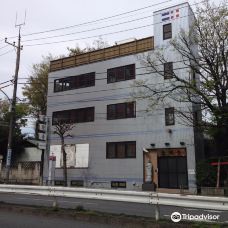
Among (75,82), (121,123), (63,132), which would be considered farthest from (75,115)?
(121,123)

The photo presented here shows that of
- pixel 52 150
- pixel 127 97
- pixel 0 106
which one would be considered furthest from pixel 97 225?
pixel 0 106

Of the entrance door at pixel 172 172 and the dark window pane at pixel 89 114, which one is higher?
the dark window pane at pixel 89 114

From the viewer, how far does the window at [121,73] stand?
32.9 m

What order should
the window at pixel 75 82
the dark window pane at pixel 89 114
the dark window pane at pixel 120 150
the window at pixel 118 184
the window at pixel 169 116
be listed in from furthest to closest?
the window at pixel 75 82
the dark window pane at pixel 89 114
the dark window pane at pixel 120 150
the window at pixel 118 184
the window at pixel 169 116

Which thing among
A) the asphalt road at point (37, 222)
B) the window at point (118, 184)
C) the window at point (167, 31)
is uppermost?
the window at point (167, 31)

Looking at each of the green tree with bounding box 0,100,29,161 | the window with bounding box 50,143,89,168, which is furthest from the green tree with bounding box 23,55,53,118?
the window with bounding box 50,143,89,168

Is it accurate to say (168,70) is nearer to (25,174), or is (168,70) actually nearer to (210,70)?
(210,70)

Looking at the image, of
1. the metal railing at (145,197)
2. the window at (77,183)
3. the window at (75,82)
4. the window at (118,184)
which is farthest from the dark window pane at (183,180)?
the metal railing at (145,197)

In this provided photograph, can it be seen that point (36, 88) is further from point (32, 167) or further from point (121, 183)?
point (121, 183)

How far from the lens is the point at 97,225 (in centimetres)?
997

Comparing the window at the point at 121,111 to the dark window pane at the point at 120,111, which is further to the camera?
the dark window pane at the point at 120,111

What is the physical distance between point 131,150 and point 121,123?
260 cm

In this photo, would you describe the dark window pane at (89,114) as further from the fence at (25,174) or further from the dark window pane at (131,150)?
the fence at (25,174)

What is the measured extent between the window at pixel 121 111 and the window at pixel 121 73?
2.40 metres
